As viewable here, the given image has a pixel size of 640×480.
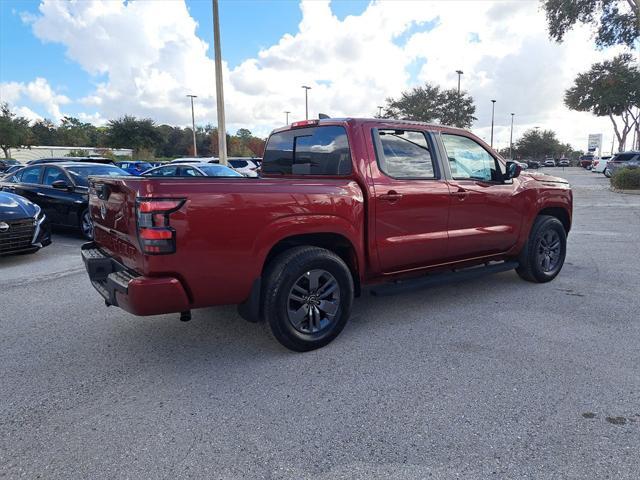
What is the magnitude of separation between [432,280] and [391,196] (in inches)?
39.3

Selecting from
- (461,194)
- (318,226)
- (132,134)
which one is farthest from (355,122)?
(132,134)

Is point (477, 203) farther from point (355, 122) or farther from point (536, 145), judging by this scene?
point (536, 145)

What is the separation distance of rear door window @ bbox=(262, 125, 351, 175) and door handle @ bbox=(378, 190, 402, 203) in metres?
0.37

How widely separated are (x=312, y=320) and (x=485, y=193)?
2437 mm

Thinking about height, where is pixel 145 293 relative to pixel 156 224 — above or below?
below

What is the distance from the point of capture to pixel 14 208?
275 inches

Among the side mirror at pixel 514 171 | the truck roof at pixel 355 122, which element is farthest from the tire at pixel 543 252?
the truck roof at pixel 355 122

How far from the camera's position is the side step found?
4.22 meters

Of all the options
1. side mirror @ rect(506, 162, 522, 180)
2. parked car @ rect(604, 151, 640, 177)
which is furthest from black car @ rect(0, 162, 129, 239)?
parked car @ rect(604, 151, 640, 177)

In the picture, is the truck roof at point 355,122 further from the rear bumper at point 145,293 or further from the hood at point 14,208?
the hood at point 14,208

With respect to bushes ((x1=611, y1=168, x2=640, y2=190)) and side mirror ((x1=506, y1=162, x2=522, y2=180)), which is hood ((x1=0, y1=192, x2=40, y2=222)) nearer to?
side mirror ((x1=506, y1=162, x2=522, y2=180))

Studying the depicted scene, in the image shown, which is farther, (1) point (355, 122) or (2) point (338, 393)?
(1) point (355, 122)

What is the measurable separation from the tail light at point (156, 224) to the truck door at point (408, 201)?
1.79 meters

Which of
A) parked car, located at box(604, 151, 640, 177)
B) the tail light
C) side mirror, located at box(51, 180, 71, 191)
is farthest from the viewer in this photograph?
parked car, located at box(604, 151, 640, 177)
